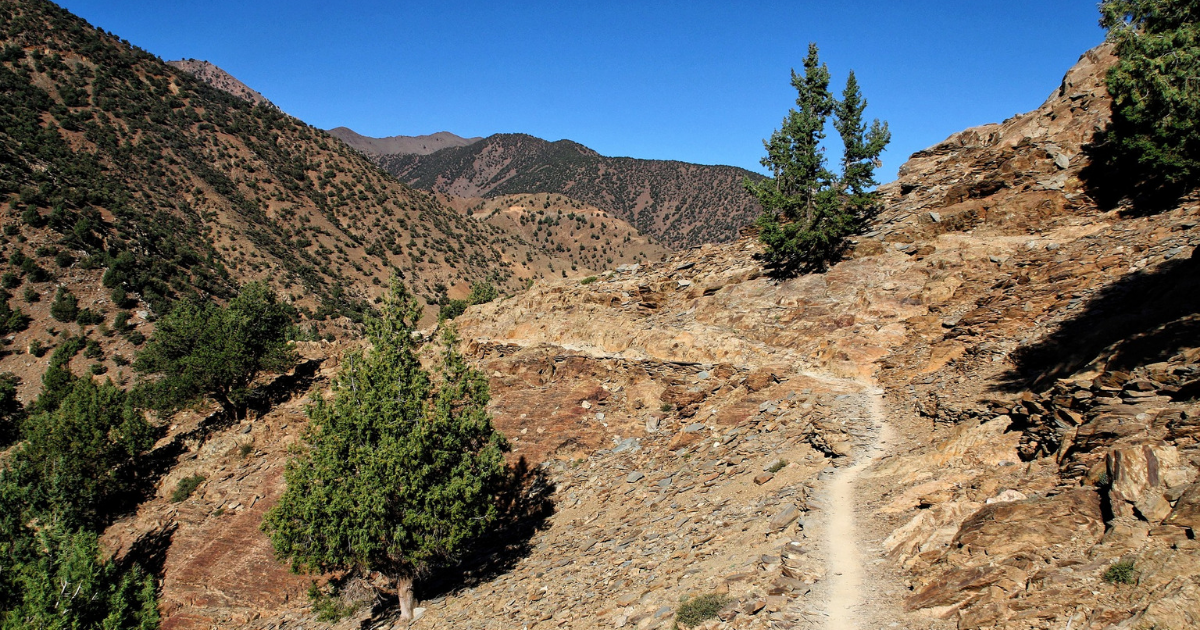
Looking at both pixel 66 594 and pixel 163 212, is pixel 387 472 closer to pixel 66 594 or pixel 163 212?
pixel 66 594

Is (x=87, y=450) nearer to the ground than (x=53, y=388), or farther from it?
nearer to the ground

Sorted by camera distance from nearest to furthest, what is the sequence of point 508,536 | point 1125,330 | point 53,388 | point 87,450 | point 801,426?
point 1125,330
point 801,426
point 508,536
point 87,450
point 53,388

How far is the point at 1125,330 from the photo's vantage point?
1396 centimetres

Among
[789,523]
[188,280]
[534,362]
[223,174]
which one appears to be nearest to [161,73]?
[223,174]

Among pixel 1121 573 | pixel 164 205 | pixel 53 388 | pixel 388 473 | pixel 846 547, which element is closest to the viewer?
pixel 1121 573

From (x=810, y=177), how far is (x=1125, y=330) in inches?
733

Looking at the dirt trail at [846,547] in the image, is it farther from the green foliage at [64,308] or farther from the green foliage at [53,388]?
the green foliage at [64,308]

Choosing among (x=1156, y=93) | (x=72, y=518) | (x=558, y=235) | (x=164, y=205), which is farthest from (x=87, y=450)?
(x=558, y=235)

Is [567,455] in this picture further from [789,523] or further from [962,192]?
[962,192]

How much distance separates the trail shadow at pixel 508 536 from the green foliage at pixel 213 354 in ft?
55.1

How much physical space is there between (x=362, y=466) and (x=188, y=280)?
59.2 m

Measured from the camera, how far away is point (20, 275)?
50719 millimetres

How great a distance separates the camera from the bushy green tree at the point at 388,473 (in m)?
14.6

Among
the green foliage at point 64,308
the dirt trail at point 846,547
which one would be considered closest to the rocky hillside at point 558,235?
the green foliage at point 64,308
